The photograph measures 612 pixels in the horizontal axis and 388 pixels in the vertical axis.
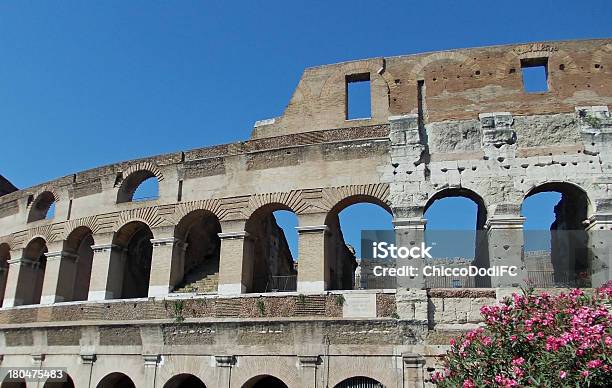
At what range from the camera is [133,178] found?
49.3ft

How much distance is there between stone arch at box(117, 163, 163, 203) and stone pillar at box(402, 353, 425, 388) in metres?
7.28

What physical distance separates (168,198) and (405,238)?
5754mm

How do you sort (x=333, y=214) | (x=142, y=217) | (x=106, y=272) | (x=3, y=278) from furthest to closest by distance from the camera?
(x=3, y=278) → (x=106, y=272) → (x=142, y=217) → (x=333, y=214)

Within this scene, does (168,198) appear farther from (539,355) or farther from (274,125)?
(539,355)

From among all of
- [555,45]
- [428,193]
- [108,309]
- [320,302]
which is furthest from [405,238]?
[108,309]

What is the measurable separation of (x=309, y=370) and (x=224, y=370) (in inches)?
72.7

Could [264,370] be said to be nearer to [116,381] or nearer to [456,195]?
[116,381]

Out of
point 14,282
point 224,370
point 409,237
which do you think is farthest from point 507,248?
point 14,282

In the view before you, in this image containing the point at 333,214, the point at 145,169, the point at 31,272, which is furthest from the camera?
the point at 31,272

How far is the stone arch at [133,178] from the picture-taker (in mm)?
14523

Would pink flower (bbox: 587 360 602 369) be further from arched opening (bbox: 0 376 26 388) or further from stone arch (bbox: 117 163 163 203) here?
arched opening (bbox: 0 376 26 388)

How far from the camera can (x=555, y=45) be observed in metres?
12.6

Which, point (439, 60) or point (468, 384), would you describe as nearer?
point (468, 384)

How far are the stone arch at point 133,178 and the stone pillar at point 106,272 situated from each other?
3.86ft
